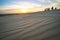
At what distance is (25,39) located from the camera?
351 centimetres

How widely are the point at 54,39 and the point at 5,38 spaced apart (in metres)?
1.53

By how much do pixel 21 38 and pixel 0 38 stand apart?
2.28ft

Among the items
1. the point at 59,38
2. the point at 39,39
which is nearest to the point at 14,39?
the point at 39,39

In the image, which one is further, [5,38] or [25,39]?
[5,38]

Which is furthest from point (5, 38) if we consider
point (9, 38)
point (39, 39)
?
point (39, 39)

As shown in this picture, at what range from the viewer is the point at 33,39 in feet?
11.4

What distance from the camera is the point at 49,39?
340cm

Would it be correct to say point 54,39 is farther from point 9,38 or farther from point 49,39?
point 9,38

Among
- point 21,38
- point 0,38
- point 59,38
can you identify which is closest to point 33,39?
point 21,38

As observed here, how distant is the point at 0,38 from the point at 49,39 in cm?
155

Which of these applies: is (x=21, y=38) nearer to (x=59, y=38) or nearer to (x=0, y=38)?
(x=0, y=38)

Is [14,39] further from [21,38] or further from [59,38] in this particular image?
[59,38]

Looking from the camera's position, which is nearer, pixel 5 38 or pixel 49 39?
pixel 49 39

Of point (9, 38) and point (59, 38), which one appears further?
point (9, 38)
